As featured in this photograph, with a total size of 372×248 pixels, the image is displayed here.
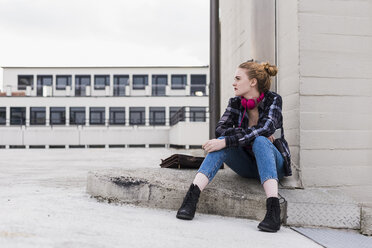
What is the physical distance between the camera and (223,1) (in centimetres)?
650

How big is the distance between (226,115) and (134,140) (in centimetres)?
2751

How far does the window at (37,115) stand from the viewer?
34272 mm

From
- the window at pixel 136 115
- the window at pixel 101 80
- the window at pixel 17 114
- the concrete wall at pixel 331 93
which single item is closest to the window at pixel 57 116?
the window at pixel 17 114

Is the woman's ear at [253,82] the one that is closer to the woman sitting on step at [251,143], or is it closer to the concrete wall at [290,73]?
the woman sitting on step at [251,143]

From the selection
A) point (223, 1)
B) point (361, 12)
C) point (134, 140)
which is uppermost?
point (223, 1)

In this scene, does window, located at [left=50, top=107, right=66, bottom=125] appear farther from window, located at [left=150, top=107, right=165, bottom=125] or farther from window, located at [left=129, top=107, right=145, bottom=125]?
window, located at [left=150, top=107, right=165, bottom=125]

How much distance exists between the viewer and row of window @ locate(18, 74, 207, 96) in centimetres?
3594

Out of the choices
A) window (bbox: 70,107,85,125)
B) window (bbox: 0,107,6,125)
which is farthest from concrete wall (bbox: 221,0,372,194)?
window (bbox: 0,107,6,125)

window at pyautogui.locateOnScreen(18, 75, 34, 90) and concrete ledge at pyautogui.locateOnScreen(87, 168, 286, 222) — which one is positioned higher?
window at pyautogui.locateOnScreen(18, 75, 34, 90)

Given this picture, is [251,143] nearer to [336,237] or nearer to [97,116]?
[336,237]

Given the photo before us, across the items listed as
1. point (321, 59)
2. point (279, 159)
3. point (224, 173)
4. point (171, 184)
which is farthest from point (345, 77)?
point (171, 184)

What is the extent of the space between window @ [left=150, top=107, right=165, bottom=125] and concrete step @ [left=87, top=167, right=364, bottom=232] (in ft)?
100

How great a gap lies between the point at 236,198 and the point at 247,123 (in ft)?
1.90

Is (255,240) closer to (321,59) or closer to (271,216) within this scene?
(271,216)
